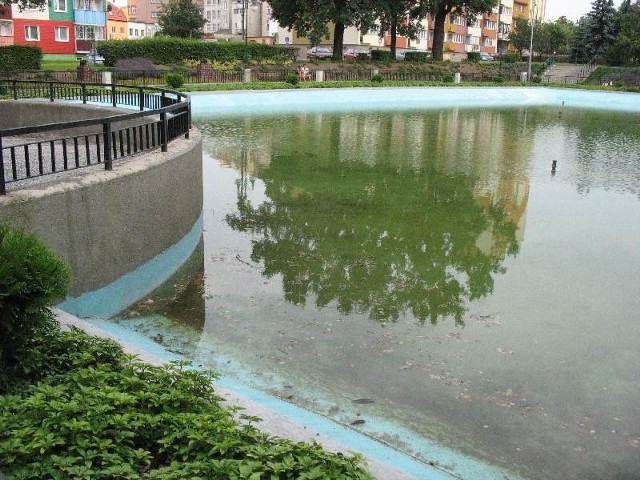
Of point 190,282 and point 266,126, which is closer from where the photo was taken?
point 190,282

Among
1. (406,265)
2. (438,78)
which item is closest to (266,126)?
(406,265)

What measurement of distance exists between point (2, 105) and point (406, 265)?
10.9 m

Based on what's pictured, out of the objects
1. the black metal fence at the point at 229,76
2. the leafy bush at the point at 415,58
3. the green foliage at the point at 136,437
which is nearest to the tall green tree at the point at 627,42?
the black metal fence at the point at 229,76

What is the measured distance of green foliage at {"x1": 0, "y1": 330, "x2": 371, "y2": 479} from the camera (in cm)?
332

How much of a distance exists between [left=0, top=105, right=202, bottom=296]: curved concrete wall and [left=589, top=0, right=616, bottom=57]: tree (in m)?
72.8

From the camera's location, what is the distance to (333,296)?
8.17m

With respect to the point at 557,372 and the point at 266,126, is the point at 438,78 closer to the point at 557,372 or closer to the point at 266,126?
the point at 266,126

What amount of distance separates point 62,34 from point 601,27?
53982mm

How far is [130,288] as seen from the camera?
26.0 feet

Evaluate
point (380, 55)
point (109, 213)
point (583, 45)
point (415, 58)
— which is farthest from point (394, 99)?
point (583, 45)

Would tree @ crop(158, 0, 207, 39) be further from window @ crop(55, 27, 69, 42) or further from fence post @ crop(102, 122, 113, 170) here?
fence post @ crop(102, 122, 113, 170)

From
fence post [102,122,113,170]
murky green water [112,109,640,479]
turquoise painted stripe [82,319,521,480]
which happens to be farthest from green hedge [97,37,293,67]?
turquoise painted stripe [82,319,521,480]

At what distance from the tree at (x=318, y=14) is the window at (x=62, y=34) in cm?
1869

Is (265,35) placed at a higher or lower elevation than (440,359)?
higher
